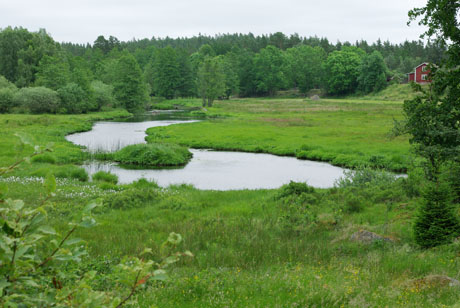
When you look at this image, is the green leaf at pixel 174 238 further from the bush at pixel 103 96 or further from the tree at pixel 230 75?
the tree at pixel 230 75

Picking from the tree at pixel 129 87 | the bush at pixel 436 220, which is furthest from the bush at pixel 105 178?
the tree at pixel 129 87

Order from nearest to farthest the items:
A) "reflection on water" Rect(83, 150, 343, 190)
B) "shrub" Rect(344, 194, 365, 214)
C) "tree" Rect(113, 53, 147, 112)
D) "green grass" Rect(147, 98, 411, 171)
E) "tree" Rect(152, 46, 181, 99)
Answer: "shrub" Rect(344, 194, 365, 214) < "reflection on water" Rect(83, 150, 343, 190) < "green grass" Rect(147, 98, 411, 171) < "tree" Rect(113, 53, 147, 112) < "tree" Rect(152, 46, 181, 99)

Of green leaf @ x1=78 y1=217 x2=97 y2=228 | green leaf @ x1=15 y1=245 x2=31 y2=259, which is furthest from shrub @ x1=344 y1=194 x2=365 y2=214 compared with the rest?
green leaf @ x1=15 y1=245 x2=31 y2=259

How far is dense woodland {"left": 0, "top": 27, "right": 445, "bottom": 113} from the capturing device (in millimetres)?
73812

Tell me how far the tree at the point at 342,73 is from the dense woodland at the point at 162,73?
0.99 ft

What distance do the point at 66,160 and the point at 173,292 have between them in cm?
2690

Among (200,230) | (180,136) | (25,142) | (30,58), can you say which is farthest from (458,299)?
(30,58)

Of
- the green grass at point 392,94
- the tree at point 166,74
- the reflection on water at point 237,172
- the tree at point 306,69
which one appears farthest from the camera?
the tree at point 306,69

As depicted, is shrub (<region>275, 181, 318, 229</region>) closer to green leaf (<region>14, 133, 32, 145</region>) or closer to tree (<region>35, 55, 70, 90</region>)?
green leaf (<region>14, 133, 32, 145</region>)

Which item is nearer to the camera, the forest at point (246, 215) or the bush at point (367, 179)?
the forest at point (246, 215)

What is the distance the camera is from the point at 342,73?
121 m

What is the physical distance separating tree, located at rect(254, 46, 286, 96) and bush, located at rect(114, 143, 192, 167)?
98300mm

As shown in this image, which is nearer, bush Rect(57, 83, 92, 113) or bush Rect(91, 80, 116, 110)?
bush Rect(57, 83, 92, 113)

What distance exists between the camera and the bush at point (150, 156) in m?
32.8
